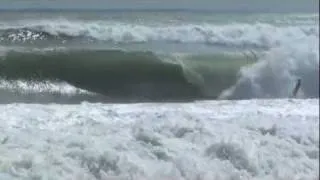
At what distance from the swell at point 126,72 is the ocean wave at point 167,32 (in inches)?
5.1

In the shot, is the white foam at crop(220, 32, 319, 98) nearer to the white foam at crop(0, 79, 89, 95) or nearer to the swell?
the swell

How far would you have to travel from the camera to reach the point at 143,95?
92.4 inches

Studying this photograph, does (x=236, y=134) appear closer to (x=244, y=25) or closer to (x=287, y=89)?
(x=287, y=89)

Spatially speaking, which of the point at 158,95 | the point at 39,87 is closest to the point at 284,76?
the point at 158,95

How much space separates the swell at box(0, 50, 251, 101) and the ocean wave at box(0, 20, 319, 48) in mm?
130

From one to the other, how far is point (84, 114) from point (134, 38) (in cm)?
86

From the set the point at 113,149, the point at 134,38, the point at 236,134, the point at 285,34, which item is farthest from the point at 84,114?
the point at 285,34

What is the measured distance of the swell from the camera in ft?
7.50

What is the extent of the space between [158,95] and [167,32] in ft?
2.00

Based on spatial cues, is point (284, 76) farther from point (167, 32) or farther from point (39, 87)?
point (39, 87)

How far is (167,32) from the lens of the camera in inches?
113

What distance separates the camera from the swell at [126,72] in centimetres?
229

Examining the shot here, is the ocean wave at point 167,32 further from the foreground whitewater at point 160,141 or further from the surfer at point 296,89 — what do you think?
the foreground whitewater at point 160,141

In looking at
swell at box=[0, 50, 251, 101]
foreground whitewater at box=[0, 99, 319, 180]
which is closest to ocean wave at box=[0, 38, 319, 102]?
swell at box=[0, 50, 251, 101]
